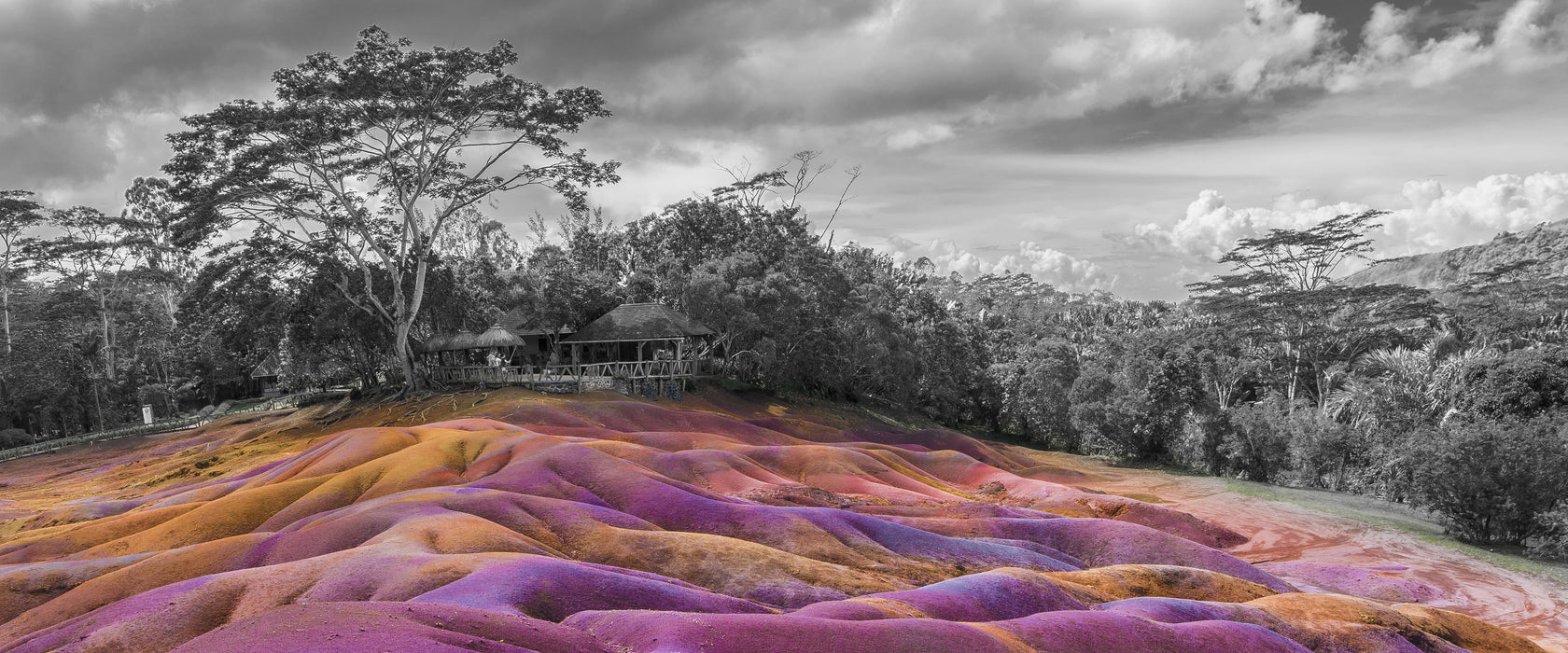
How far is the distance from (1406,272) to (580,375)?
15731cm

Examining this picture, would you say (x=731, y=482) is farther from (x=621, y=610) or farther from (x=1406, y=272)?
(x=1406, y=272)

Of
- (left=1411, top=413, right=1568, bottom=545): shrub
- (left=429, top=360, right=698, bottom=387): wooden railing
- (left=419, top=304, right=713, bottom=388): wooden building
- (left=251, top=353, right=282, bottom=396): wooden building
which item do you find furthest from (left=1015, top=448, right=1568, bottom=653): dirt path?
(left=251, top=353, right=282, bottom=396): wooden building

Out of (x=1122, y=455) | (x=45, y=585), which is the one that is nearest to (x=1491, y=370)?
(x=1122, y=455)

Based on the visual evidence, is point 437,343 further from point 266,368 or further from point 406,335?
point 266,368

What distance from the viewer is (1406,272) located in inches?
5443

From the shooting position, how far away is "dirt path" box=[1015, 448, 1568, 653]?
19.4 m

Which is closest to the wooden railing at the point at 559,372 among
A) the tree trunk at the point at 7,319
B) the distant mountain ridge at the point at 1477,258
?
the tree trunk at the point at 7,319

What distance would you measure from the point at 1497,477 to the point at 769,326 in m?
32.5

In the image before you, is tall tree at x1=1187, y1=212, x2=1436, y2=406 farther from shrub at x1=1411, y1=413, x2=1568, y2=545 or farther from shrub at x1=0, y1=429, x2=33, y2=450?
shrub at x1=0, y1=429, x2=33, y2=450

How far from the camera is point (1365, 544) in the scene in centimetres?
2600

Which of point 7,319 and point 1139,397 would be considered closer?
point 1139,397

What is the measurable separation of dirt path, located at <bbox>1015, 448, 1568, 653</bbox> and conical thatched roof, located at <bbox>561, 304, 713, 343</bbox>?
2361 centimetres

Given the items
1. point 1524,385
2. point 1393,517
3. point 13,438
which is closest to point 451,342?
point 13,438

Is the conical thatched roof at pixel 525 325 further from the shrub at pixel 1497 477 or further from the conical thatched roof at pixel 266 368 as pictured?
the shrub at pixel 1497 477
